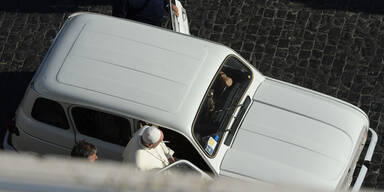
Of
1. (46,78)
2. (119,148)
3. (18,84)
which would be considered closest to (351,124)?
(119,148)

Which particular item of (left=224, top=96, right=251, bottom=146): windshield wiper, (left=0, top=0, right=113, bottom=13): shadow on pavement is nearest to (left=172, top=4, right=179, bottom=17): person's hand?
(left=224, top=96, right=251, bottom=146): windshield wiper

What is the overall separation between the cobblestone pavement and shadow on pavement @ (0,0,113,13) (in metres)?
0.02

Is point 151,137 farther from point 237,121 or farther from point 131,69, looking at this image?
point 237,121

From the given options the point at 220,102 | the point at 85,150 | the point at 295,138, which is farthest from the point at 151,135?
the point at 295,138

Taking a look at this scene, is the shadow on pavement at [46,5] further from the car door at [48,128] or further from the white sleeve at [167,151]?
the white sleeve at [167,151]

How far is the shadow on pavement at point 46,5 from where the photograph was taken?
36.0ft

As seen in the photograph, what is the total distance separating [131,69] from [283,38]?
3.69m

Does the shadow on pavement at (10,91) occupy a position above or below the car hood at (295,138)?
below

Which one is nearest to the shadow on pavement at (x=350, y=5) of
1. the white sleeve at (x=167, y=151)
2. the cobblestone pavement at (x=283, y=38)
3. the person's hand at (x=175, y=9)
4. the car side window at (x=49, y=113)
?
the cobblestone pavement at (x=283, y=38)

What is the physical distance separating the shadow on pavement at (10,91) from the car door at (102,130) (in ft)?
8.36

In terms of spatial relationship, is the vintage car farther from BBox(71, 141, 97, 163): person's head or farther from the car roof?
BBox(71, 141, 97, 163): person's head

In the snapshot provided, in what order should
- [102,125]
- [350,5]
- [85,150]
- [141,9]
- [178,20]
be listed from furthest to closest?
[350,5] → [141,9] → [178,20] → [102,125] → [85,150]

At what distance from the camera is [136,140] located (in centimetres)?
704

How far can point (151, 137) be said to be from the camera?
22.6 ft
